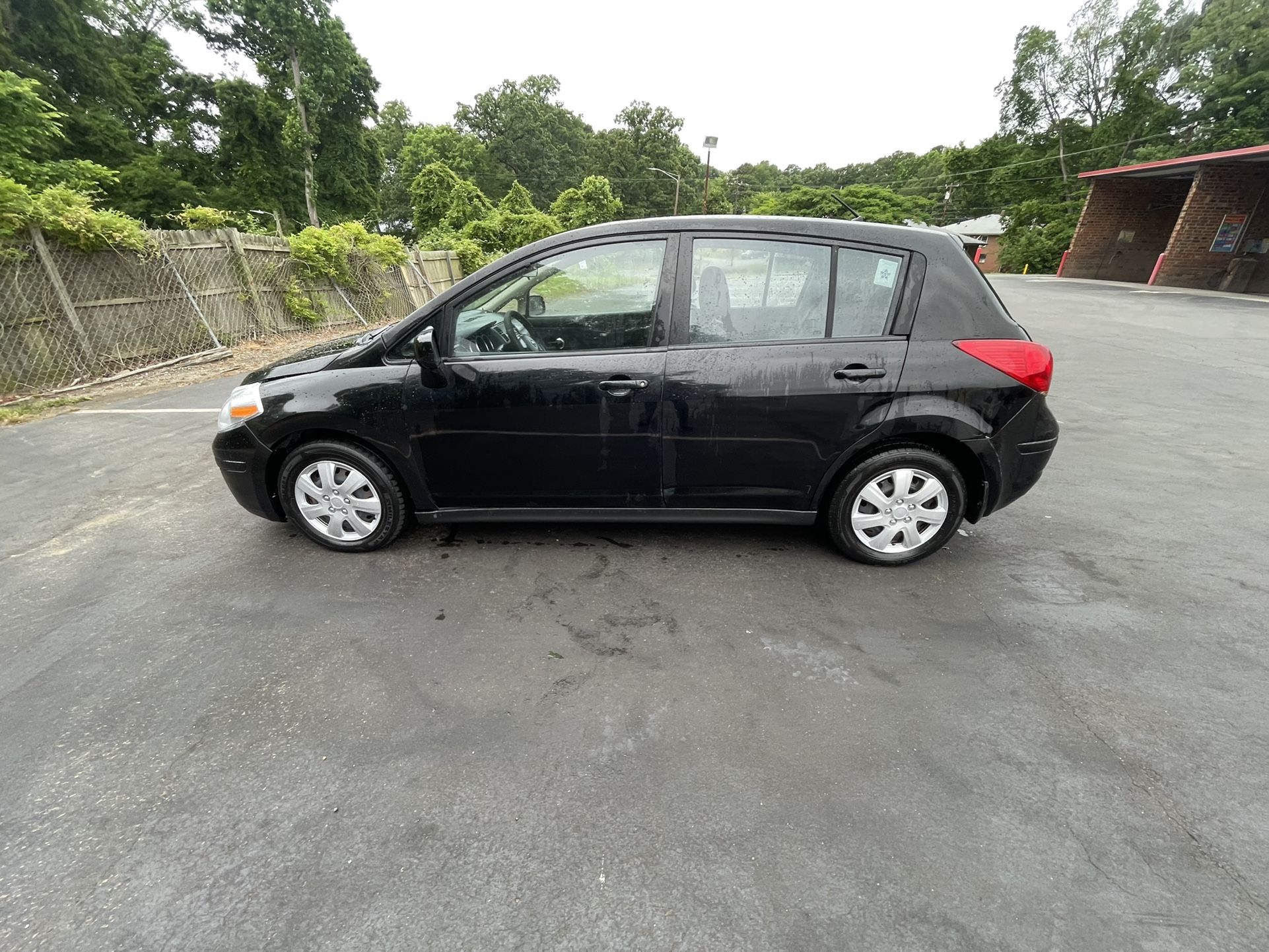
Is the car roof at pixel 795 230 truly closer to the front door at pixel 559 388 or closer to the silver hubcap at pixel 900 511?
the front door at pixel 559 388

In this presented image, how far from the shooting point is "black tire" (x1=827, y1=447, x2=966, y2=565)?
303 centimetres

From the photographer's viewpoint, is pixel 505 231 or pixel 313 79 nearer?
pixel 505 231

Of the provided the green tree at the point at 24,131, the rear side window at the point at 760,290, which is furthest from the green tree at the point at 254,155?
the rear side window at the point at 760,290

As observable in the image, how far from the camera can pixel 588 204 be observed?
30828 millimetres

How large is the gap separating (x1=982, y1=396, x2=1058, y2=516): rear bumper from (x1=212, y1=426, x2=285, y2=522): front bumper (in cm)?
383

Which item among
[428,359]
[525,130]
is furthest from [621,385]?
[525,130]

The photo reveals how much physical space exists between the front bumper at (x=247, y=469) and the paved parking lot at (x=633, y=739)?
289 millimetres

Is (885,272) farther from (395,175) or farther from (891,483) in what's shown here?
(395,175)

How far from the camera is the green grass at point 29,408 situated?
19.8 ft

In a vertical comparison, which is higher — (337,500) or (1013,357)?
(1013,357)

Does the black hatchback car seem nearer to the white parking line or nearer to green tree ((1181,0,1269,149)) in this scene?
the white parking line

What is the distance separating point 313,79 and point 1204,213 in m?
36.1

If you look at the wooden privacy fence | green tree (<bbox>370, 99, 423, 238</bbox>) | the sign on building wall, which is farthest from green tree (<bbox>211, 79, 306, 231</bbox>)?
the sign on building wall

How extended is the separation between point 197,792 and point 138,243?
8.98m
